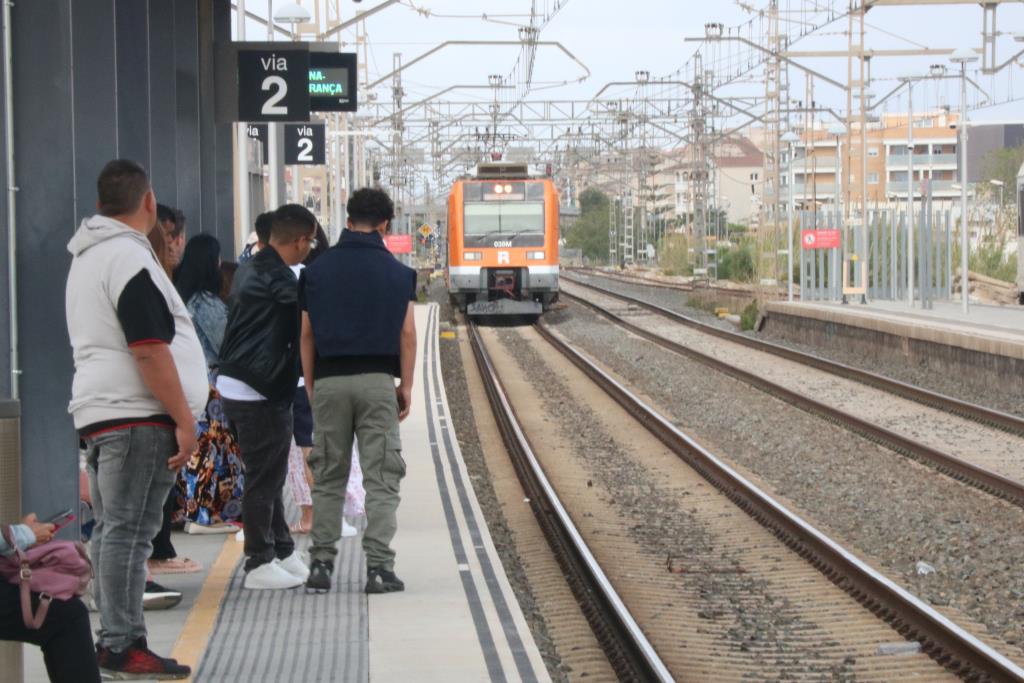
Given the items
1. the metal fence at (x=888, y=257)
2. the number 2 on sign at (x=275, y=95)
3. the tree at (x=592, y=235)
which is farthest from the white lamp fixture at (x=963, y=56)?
the tree at (x=592, y=235)

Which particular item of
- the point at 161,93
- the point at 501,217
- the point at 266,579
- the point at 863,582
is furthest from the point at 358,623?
the point at 501,217

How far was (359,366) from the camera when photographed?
281 inches

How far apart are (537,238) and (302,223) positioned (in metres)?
26.1

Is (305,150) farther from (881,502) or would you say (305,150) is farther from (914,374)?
(881,502)

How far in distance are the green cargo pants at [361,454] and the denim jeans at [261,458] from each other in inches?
5.9

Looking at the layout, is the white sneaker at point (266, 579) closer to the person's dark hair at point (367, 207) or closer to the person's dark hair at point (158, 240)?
the person's dark hair at point (367, 207)

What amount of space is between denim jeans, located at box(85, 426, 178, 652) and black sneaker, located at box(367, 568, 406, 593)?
6.11 ft

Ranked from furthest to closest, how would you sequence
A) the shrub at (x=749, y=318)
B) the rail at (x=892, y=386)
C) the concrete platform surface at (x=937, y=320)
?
the shrub at (x=749, y=318), the concrete platform surface at (x=937, y=320), the rail at (x=892, y=386)

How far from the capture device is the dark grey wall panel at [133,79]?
401 inches

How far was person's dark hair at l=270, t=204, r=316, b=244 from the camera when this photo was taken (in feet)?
24.1

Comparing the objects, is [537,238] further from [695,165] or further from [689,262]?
[689,262]

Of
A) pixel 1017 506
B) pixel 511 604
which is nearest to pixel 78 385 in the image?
pixel 511 604

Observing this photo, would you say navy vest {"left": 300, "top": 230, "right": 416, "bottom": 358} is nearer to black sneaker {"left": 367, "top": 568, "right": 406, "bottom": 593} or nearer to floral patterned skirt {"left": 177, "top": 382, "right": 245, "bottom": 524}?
black sneaker {"left": 367, "top": 568, "right": 406, "bottom": 593}

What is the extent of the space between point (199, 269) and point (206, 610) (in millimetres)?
1896
